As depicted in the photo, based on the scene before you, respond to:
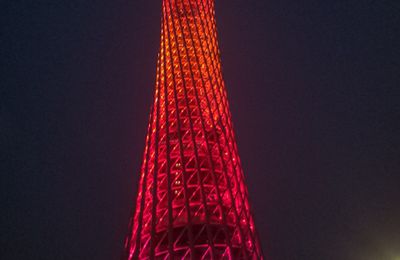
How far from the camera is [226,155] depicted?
1482cm

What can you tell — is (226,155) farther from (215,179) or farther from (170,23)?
(170,23)

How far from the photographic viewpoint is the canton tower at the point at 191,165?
12.5m

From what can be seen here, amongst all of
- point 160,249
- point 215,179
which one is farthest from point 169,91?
point 160,249

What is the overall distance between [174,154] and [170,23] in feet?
21.7

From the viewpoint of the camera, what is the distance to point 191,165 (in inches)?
714

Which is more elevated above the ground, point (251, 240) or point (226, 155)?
point (226, 155)

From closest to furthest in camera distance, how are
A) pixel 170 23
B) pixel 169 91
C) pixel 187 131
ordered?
pixel 187 131
pixel 169 91
pixel 170 23

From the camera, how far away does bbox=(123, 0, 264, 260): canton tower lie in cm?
1249

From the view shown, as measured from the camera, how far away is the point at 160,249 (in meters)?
14.0

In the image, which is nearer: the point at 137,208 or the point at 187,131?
the point at 137,208

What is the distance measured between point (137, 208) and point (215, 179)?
2983 millimetres

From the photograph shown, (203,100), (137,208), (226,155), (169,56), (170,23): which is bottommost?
(137,208)

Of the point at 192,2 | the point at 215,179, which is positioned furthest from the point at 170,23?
the point at 215,179

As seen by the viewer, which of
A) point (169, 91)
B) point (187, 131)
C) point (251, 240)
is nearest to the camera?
point (251, 240)
